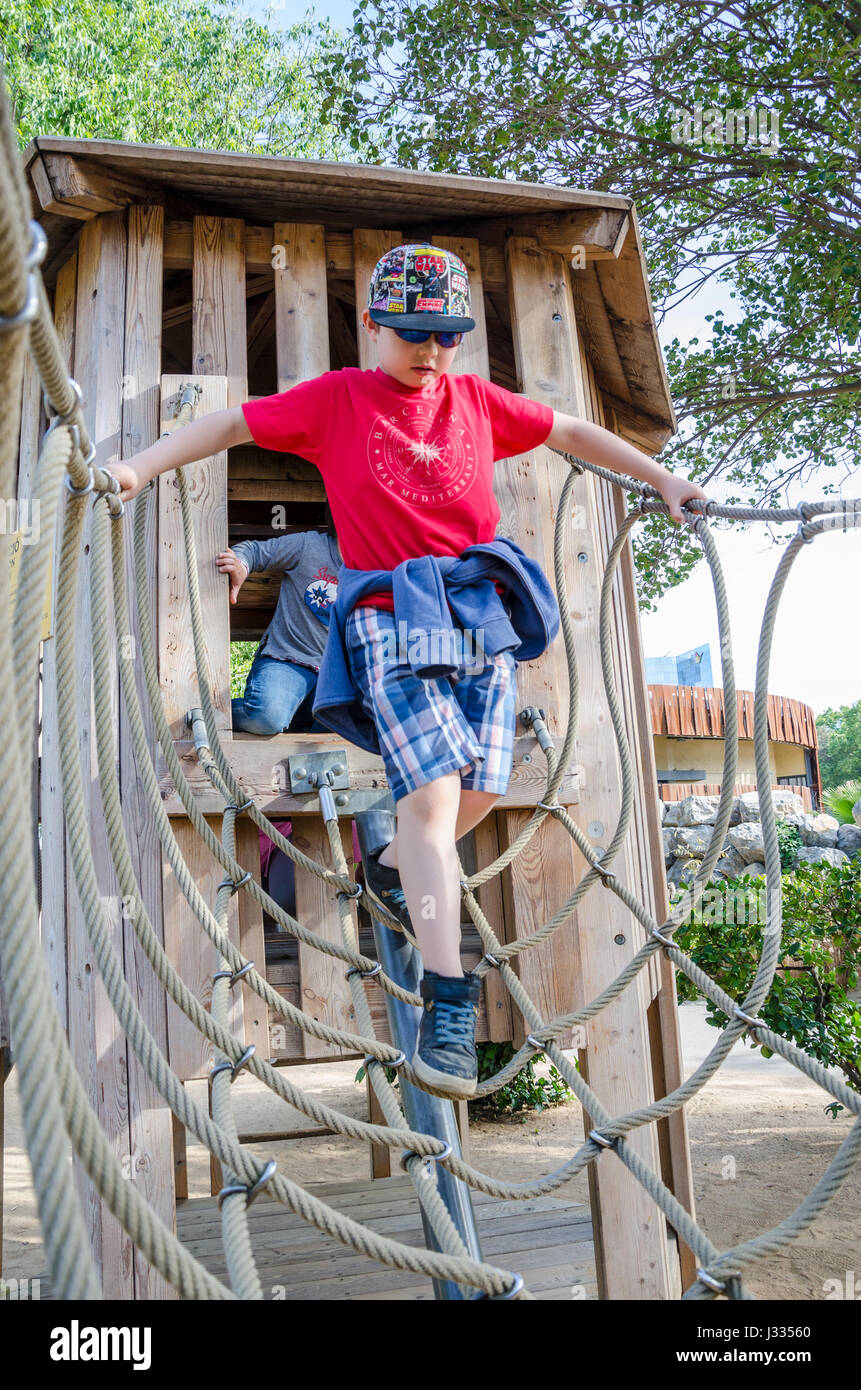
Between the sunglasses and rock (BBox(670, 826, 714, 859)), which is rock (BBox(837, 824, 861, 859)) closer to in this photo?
rock (BBox(670, 826, 714, 859))

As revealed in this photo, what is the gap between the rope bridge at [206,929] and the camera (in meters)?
0.86

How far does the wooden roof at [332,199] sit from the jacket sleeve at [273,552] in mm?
1022

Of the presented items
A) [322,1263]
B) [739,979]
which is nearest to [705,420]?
[739,979]

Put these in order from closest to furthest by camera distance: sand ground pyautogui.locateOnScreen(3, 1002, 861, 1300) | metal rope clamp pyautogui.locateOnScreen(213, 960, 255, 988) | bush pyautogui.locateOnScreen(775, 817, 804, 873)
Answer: metal rope clamp pyautogui.locateOnScreen(213, 960, 255, 988) < sand ground pyautogui.locateOnScreen(3, 1002, 861, 1300) < bush pyautogui.locateOnScreen(775, 817, 804, 873)

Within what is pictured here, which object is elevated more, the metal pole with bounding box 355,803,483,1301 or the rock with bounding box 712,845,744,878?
the rock with bounding box 712,845,744,878

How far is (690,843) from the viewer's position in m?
12.0

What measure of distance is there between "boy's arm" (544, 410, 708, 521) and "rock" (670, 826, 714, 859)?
978cm

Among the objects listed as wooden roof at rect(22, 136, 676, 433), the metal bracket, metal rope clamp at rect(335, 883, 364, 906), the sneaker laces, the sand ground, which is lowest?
the sand ground

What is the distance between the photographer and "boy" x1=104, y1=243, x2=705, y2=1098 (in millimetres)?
1959

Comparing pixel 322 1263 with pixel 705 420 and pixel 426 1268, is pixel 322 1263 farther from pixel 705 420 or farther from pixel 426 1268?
pixel 705 420

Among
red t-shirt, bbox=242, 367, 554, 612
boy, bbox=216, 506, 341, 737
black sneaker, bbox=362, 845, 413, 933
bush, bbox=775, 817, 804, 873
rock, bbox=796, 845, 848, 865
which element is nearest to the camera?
red t-shirt, bbox=242, 367, 554, 612

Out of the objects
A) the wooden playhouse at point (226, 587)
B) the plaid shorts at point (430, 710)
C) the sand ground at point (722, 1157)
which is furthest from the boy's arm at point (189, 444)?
the sand ground at point (722, 1157)

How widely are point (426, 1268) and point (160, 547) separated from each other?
1954mm

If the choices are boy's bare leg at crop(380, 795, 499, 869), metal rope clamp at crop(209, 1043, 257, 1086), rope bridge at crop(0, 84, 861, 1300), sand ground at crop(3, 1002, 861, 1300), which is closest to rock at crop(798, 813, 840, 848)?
sand ground at crop(3, 1002, 861, 1300)
